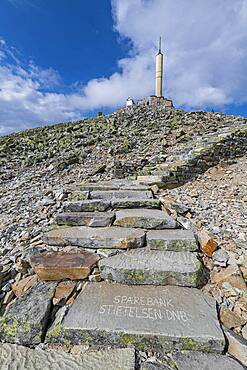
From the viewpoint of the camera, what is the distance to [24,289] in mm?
2324

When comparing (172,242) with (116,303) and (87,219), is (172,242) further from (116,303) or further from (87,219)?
(87,219)

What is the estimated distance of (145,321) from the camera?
187cm

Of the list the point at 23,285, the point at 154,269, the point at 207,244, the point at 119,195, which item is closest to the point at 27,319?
the point at 23,285

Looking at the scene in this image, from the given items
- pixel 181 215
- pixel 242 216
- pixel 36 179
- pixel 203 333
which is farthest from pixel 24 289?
pixel 36 179

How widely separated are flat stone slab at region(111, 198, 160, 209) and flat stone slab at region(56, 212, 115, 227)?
0.32 m

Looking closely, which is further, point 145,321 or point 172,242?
point 172,242

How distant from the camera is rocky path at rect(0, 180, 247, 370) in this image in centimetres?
172

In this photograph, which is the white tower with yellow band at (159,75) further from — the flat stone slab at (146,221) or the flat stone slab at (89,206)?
the flat stone slab at (146,221)

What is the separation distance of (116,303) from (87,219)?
1.40 metres

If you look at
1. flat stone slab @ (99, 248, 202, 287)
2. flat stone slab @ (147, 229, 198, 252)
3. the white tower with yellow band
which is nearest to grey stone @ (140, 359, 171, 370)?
flat stone slab @ (99, 248, 202, 287)

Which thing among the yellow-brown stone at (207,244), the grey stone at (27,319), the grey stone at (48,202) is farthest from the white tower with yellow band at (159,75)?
the grey stone at (27,319)

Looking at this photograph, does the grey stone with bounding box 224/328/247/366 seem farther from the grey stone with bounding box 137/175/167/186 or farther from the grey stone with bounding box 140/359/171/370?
the grey stone with bounding box 137/175/167/186

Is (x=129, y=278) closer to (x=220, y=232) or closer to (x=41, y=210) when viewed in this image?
(x=220, y=232)

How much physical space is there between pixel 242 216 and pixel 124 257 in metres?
2.11
